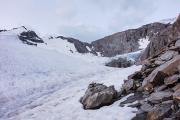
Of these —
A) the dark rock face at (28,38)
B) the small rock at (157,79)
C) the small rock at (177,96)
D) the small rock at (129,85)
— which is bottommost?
the small rock at (129,85)

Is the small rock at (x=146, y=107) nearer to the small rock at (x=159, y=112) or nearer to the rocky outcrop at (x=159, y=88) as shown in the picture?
the rocky outcrop at (x=159, y=88)

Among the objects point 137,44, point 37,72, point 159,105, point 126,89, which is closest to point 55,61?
point 37,72

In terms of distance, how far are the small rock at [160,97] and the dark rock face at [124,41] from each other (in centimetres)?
11393

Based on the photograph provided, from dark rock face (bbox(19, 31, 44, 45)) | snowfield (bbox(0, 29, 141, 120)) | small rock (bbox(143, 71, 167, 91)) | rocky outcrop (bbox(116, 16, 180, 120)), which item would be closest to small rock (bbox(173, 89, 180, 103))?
rocky outcrop (bbox(116, 16, 180, 120))

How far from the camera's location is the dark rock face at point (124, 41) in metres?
130

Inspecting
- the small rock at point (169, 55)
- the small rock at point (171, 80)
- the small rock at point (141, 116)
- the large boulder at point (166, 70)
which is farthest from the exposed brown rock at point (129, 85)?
the small rock at point (141, 116)

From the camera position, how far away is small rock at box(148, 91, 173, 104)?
12078mm

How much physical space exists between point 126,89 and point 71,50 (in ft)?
280

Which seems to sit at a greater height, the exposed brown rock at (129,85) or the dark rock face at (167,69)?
the dark rock face at (167,69)

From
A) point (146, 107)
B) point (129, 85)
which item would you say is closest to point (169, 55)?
point (129, 85)

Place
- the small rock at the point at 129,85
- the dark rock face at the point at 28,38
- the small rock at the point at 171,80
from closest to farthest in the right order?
the small rock at the point at 171,80 → the small rock at the point at 129,85 → the dark rock face at the point at 28,38

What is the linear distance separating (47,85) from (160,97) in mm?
16014

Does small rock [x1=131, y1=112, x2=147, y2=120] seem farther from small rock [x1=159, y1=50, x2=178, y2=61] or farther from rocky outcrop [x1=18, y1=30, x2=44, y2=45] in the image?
rocky outcrop [x1=18, y1=30, x2=44, y2=45]

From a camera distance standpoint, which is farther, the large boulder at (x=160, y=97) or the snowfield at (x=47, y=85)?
the snowfield at (x=47, y=85)
